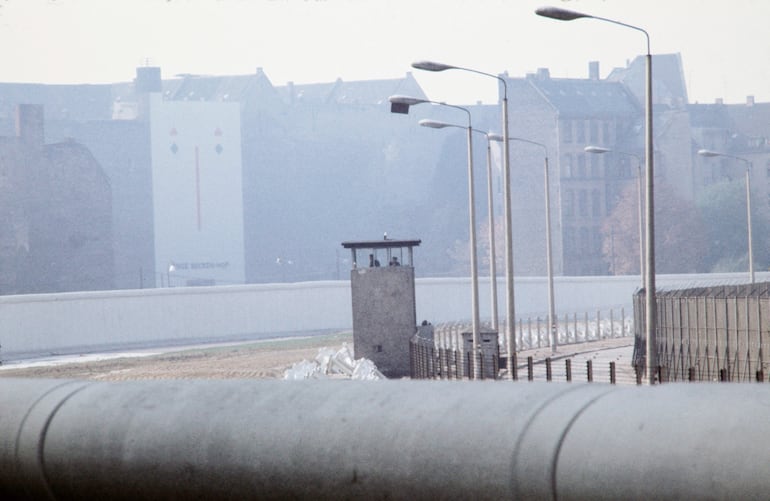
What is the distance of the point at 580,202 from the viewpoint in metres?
99.7

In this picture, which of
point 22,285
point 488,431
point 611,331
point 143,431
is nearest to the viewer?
point 488,431

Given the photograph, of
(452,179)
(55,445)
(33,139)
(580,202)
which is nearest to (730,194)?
(580,202)

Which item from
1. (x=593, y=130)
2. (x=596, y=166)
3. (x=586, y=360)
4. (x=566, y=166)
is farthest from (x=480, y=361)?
(x=593, y=130)

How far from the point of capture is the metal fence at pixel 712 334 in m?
27.7

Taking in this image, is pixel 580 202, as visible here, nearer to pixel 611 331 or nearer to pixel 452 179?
pixel 452 179

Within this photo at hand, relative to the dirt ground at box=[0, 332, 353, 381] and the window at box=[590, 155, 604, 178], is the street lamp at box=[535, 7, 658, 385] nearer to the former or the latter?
the dirt ground at box=[0, 332, 353, 381]

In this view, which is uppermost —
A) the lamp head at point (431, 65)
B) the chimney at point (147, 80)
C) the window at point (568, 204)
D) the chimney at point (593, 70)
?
the chimney at point (593, 70)

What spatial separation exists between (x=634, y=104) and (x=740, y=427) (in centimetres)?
10274

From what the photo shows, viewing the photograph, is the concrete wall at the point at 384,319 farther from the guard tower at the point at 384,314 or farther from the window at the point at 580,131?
the window at the point at 580,131

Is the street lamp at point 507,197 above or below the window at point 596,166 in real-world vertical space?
below

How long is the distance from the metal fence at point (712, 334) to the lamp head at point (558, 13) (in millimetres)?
7942

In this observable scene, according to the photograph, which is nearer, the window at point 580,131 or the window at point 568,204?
the window at point 568,204

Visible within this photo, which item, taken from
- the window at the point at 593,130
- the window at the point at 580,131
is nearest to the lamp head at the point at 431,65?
the window at the point at 580,131

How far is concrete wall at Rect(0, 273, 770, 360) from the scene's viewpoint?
5903 centimetres
